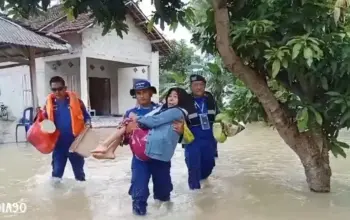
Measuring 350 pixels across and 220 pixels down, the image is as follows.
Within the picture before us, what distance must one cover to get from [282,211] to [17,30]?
9167mm

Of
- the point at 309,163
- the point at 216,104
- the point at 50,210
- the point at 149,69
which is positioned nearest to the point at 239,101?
the point at 216,104

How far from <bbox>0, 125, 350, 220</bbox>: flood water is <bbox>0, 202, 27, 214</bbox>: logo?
67 mm

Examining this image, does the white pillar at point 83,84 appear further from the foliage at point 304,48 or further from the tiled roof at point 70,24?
the foliage at point 304,48

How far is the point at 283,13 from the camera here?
4.66 metres

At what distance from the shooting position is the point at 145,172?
14.9 ft

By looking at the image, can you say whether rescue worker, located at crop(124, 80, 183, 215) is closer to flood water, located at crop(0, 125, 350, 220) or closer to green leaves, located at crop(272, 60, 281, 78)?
flood water, located at crop(0, 125, 350, 220)

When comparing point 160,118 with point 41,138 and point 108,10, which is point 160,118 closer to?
point 108,10

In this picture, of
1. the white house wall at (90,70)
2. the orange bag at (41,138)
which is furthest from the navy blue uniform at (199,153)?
the white house wall at (90,70)

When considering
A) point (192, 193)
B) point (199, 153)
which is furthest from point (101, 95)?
point (192, 193)

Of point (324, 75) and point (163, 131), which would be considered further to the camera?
point (324, 75)

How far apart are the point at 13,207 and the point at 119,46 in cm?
1521

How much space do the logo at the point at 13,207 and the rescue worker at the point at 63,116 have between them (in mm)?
1105

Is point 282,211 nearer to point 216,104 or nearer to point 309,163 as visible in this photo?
point 309,163

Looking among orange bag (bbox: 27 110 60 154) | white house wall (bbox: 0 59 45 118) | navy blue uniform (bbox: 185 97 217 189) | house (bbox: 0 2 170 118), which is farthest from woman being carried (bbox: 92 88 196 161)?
white house wall (bbox: 0 59 45 118)
